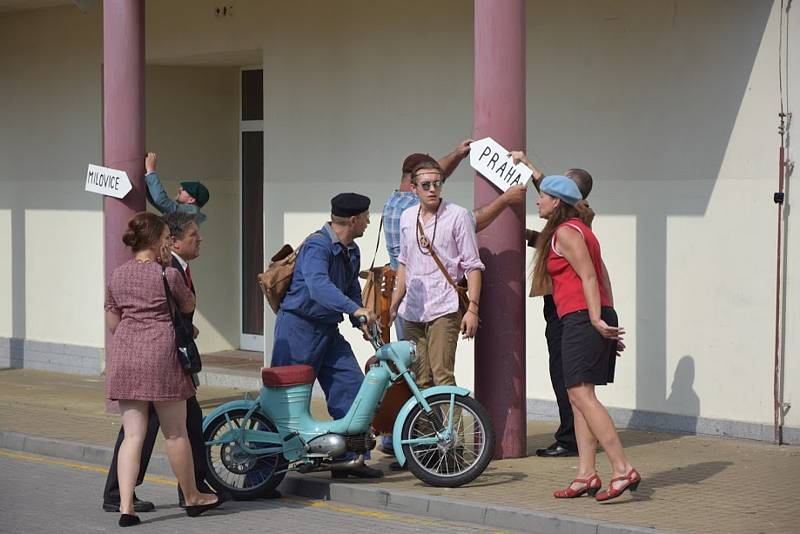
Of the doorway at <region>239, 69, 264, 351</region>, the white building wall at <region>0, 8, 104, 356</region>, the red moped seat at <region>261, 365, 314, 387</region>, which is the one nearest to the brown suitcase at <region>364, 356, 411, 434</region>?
the red moped seat at <region>261, 365, 314, 387</region>

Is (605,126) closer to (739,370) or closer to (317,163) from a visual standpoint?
(739,370)

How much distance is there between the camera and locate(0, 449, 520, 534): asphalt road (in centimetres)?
811

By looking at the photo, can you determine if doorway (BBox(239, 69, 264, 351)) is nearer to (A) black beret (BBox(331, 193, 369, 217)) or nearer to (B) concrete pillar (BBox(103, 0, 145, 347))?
(B) concrete pillar (BBox(103, 0, 145, 347))

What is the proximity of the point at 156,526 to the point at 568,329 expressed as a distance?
2690 millimetres

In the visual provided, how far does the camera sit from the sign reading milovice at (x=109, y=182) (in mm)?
11984

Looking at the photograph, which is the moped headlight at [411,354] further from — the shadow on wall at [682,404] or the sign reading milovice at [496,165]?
the shadow on wall at [682,404]

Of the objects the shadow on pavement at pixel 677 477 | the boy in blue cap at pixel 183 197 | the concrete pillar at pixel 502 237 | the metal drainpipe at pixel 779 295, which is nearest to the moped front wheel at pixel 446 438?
the shadow on pavement at pixel 677 477

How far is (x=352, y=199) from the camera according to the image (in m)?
9.04

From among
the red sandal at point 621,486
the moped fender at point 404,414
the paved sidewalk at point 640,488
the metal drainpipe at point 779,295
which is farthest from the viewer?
the metal drainpipe at point 779,295

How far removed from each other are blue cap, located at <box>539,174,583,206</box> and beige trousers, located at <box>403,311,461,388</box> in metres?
1.21

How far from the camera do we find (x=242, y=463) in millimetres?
8875

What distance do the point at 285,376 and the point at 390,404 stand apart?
0.74 metres

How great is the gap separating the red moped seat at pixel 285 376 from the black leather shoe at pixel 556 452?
2.09 meters

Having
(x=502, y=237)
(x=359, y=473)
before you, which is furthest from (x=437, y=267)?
(x=359, y=473)
